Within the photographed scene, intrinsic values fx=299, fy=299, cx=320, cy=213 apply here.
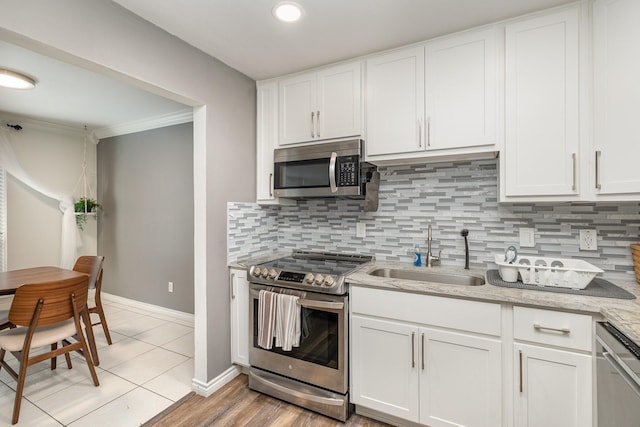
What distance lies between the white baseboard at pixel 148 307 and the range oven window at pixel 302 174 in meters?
2.16

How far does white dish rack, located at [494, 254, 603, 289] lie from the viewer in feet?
4.95

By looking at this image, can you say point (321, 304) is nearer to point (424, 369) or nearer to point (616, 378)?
point (424, 369)

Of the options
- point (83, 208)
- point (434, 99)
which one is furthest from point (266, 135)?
point (83, 208)

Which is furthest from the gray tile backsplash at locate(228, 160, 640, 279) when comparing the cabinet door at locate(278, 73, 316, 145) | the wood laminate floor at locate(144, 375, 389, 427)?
the wood laminate floor at locate(144, 375, 389, 427)

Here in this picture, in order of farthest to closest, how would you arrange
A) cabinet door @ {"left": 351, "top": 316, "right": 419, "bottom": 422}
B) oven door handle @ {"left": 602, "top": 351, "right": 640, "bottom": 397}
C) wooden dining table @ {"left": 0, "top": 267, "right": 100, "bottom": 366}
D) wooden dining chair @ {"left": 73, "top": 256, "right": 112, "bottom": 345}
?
wooden dining chair @ {"left": 73, "top": 256, "right": 112, "bottom": 345} < wooden dining table @ {"left": 0, "top": 267, "right": 100, "bottom": 366} < cabinet door @ {"left": 351, "top": 316, "right": 419, "bottom": 422} < oven door handle @ {"left": 602, "top": 351, "right": 640, "bottom": 397}

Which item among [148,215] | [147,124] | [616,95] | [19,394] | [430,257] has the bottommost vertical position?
[19,394]

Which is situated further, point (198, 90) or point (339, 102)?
point (339, 102)

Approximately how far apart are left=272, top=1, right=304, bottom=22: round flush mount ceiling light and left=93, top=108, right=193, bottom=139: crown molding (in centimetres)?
200

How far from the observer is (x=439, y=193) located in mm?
2201

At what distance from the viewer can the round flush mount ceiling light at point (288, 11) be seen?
63.4 inches

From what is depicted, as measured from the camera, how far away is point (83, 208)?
404 centimetres

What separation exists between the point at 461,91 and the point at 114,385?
3.19 metres

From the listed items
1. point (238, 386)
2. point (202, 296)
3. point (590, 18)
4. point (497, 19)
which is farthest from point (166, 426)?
point (590, 18)

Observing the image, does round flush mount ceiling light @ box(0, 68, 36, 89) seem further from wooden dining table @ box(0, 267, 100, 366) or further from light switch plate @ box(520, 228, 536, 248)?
light switch plate @ box(520, 228, 536, 248)
